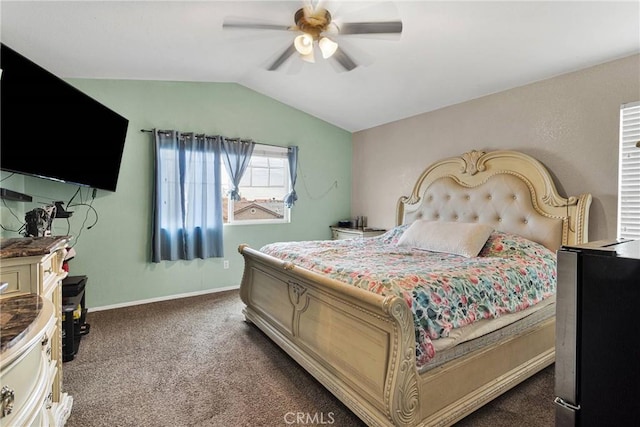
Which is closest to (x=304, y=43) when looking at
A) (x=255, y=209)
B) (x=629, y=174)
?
(x=629, y=174)

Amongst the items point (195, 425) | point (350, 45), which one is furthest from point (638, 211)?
point (195, 425)

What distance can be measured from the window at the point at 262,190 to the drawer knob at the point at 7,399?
3630 mm

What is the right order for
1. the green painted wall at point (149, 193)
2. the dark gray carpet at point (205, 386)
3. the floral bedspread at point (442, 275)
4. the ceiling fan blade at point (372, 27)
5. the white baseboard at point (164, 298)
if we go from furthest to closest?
the white baseboard at point (164, 298)
the green painted wall at point (149, 193)
the ceiling fan blade at point (372, 27)
the dark gray carpet at point (205, 386)
the floral bedspread at point (442, 275)

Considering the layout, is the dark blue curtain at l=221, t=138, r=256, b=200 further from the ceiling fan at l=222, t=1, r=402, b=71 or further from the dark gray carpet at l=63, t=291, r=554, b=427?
the ceiling fan at l=222, t=1, r=402, b=71

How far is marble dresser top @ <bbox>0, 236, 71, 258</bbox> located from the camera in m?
1.29

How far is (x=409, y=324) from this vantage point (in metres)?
1.49

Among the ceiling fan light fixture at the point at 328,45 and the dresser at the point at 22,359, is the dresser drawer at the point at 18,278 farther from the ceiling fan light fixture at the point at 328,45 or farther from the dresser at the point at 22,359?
the ceiling fan light fixture at the point at 328,45

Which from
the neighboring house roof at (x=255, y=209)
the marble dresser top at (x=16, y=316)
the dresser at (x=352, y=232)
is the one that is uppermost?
the neighboring house roof at (x=255, y=209)

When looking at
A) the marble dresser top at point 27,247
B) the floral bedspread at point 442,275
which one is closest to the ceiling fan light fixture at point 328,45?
the floral bedspread at point 442,275

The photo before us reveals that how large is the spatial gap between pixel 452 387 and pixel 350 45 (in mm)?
2720

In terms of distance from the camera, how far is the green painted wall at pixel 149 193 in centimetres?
342

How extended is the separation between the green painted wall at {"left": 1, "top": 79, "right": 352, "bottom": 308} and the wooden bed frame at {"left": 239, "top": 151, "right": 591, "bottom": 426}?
4.40ft

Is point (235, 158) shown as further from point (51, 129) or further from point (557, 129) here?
point (557, 129)

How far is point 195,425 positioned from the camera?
172cm
